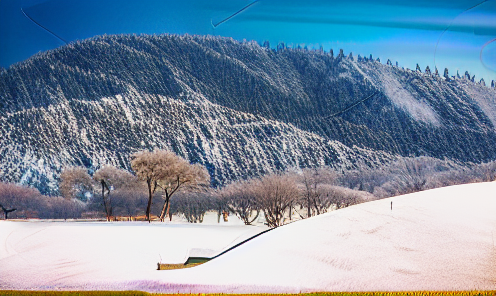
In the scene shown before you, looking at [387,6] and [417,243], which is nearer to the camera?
[417,243]

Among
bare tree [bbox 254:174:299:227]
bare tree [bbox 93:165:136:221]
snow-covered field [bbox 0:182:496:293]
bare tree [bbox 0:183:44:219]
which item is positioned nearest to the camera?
snow-covered field [bbox 0:182:496:293]

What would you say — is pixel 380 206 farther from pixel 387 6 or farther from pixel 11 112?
pixel 11 112

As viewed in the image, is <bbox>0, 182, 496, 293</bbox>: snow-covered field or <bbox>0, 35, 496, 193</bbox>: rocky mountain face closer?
<bbox>0, 182, 496, 293</bbox>: snow-covered field

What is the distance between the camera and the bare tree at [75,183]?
696 centimetres

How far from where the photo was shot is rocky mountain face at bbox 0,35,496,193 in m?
7.00

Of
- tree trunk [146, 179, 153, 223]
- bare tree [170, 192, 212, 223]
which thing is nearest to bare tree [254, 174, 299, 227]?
bare tree [170, 192, 212, 223]

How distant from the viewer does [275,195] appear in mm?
6855

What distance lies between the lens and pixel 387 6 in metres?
6.99

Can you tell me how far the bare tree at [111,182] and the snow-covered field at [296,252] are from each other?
0.30 m

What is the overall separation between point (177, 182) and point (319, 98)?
224 cm

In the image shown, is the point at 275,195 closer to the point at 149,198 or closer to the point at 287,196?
the point at 287,196

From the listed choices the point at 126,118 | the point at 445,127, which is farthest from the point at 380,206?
the point at 126,118

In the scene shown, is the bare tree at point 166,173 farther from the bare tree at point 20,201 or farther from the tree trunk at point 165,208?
the bare tree at point 20,201

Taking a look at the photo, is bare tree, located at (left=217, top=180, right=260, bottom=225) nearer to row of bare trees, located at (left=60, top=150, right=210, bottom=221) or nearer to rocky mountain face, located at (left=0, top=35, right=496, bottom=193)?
rocky mountain face, located at (left=0, top=35, right=496, bottom=193)
